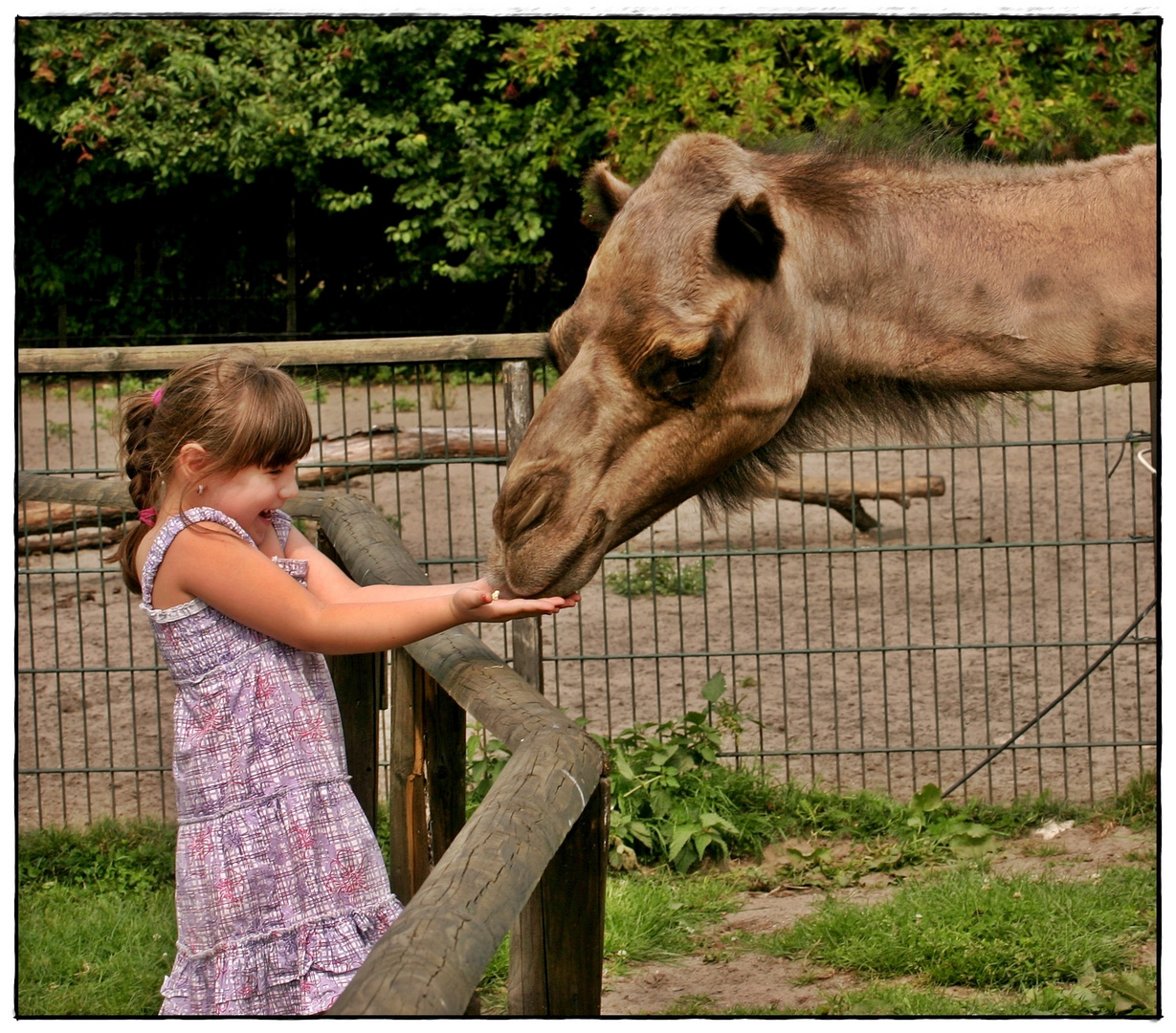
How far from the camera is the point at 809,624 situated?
6.95 metres

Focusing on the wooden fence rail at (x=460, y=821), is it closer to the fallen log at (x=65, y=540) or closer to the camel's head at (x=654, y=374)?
the camel's head at (x=654, y=374)

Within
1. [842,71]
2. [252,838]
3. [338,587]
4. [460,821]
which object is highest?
[842,71]

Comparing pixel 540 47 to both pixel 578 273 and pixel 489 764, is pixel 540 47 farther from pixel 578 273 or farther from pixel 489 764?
pixel 489 764

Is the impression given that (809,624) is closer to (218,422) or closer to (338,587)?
(338,587)

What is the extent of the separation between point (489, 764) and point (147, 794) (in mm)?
1891

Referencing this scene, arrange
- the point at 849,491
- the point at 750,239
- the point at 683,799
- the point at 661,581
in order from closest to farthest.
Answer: the point at 750,239
the point at 683,799
the point at 661,581
the point at 849,491

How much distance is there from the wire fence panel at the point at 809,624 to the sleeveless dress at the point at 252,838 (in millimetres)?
1551

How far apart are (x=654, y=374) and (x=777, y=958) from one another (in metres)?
2.50

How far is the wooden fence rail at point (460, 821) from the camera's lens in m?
1.20

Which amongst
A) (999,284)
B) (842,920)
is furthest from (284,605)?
(842,920)

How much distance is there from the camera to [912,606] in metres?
8.34

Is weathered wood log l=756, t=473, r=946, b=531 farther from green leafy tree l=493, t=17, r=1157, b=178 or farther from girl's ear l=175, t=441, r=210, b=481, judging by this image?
girl's ear l=175, t=441, r=210, b=481

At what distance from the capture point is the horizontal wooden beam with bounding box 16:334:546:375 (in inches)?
171

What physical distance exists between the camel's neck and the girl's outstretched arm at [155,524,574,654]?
1050 millimetres
